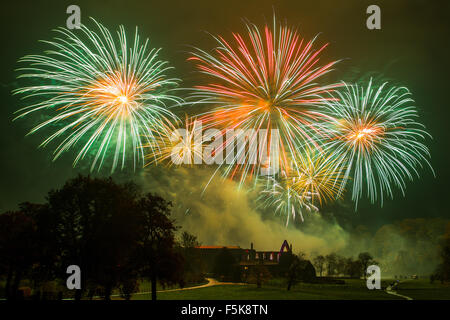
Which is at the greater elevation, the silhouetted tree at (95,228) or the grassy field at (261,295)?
the silhouetted tree at (95,228)

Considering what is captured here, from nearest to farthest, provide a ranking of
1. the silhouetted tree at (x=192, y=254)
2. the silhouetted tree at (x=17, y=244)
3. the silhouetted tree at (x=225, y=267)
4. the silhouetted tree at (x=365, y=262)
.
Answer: the silhouetted tree at (x=17, y=244) < the silhouetted tree at (x=192, y=254) < the silhouetted tree at (x=225, y=267) < the silhouetted tree at (x=365, y=262)

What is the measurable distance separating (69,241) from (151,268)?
8730mm

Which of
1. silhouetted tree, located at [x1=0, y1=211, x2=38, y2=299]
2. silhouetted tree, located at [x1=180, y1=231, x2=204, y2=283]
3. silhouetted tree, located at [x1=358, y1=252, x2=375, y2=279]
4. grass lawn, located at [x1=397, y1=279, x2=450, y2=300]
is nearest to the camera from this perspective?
silhouetted tree, located at [x1=0, y1=211, x2=38, y2=299]

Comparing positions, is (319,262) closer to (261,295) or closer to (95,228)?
(261,295)

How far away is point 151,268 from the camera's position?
35719 mm

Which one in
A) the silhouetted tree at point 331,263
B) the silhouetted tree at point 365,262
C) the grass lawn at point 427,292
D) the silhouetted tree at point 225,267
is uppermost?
the grass lawn at point 427,292

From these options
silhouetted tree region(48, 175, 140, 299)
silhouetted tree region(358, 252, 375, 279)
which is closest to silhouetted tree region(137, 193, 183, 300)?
silhouetted tree region(48, 175, 140, 299)

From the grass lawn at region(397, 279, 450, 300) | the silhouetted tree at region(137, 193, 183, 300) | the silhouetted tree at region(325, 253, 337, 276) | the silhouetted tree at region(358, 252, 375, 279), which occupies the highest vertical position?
the silhouetted tree at region(137, 193, 183, 300)

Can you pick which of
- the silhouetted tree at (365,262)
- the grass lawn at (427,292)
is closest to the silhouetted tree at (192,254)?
the grass lawn at (427,292)

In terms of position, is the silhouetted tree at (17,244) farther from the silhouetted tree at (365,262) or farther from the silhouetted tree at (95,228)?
the silhouetted tree at (365,262)

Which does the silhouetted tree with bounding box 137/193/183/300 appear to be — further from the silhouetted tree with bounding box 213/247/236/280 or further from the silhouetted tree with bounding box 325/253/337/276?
the silhouetted tree with bounding box 325/253/337/276

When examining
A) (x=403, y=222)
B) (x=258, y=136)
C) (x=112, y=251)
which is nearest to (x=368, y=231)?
(x=403, y=222)

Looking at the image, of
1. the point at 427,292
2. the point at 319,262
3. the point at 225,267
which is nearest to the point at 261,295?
the point at 427,292

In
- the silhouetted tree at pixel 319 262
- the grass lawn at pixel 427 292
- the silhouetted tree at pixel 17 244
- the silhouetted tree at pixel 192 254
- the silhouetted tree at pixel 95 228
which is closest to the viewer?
the silhouetted tree at pixel 95 228
